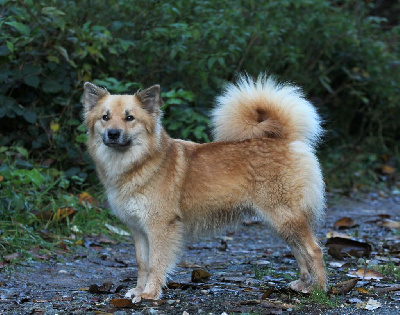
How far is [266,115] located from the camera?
16.1ft

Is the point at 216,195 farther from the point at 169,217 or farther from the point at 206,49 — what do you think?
the point at 206,49

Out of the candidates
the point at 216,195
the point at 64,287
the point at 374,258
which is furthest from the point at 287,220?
the point at 64,287

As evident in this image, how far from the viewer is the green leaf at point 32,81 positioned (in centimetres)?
695

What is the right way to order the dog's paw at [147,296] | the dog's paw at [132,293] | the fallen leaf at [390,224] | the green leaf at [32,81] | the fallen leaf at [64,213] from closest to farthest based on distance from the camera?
1. the dog's paw at [147,296]
2. the dog's paw at [132,293]
3. the fallen leaf at [64,213]
4. the green leaf at [32,81]
5. the fallen leaf at [390,224]

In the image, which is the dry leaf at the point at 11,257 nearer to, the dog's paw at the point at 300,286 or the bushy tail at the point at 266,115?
the bushy tail at the point at 266,115

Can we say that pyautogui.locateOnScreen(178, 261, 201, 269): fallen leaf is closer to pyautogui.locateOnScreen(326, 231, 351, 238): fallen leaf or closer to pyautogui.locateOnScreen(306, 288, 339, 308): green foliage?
pyautogui.locateOnScreen(306, 288, 339, 308): green foliage

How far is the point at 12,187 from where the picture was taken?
6.18 meters

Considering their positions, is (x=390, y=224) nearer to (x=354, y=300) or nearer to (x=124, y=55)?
(x=354, y=300)

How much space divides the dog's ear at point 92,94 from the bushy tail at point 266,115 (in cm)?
96

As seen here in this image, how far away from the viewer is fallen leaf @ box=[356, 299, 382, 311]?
3.89 metres

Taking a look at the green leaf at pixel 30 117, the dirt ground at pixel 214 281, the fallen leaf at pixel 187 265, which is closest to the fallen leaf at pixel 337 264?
the dirt ground at pixel 214 281

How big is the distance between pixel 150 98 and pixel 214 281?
1.54 m

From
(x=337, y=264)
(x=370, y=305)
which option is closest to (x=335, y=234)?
(x=337, y=264)

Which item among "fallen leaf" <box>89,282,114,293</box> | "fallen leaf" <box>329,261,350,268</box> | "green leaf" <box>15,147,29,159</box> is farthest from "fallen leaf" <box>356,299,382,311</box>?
"green leaf" <box>15,147,29,159</box>
